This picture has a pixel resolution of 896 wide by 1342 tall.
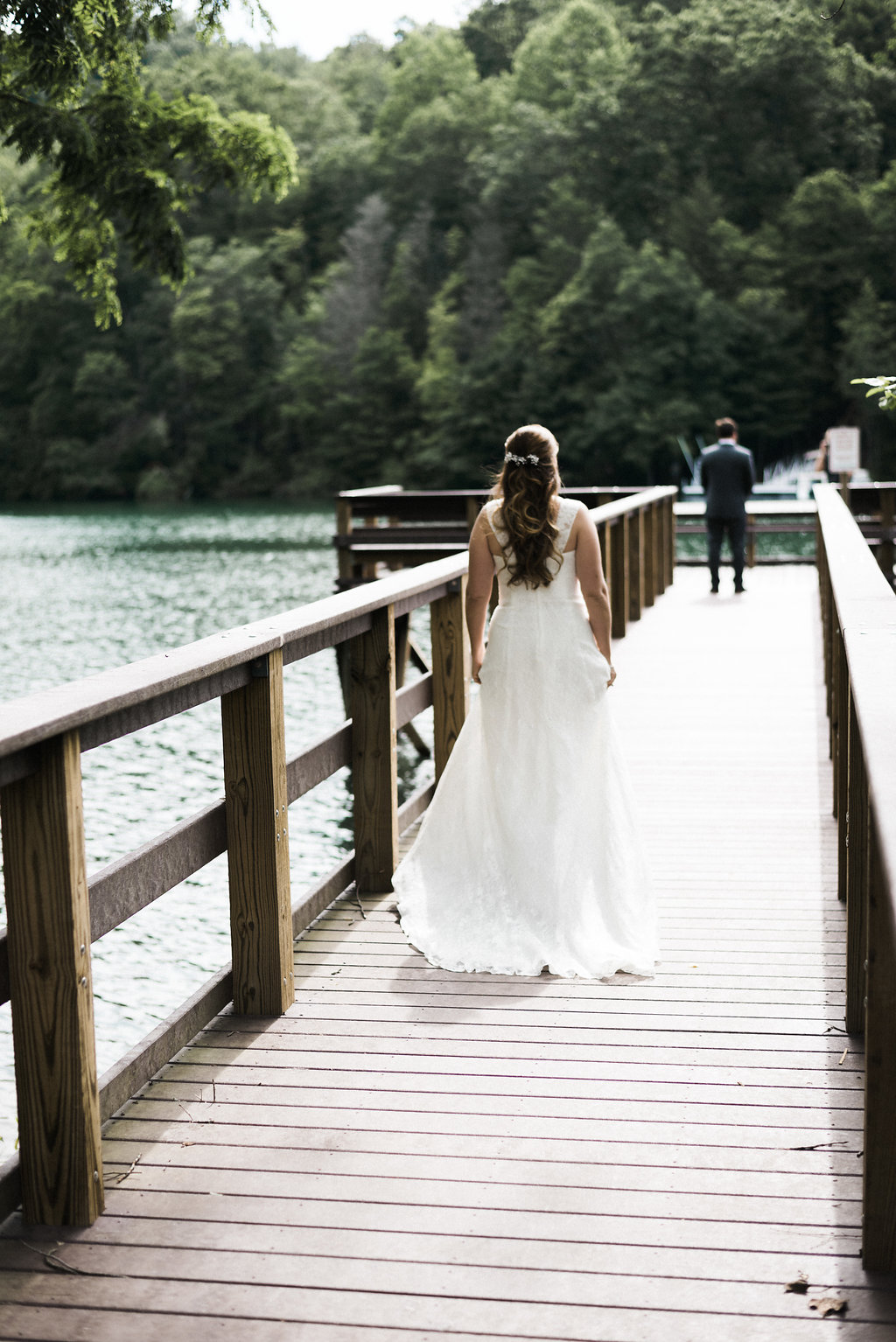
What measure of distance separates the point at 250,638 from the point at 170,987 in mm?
4719

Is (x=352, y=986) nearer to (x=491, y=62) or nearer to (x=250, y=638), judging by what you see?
(x=250, y=638)

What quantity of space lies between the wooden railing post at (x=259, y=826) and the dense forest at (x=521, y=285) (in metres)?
44.6

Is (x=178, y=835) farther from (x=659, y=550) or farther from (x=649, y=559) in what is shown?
(x=659, y=550)

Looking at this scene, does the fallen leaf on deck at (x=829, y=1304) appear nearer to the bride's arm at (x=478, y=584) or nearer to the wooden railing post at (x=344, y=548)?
the bride's arm at (x=478, y=584)

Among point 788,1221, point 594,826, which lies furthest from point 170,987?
point 788,1221

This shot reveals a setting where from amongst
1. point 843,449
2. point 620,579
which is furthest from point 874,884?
point 843,449

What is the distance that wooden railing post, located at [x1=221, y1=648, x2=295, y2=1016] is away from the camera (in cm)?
355

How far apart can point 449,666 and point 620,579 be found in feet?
19.9

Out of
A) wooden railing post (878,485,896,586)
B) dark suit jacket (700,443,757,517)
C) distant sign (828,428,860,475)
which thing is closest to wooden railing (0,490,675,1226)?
dark suit jacket (700,443,757,517)

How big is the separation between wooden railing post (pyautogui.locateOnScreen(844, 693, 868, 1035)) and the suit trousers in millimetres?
9847

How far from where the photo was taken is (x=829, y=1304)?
2.39m

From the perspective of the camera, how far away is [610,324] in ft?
190

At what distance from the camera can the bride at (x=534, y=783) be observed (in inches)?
164

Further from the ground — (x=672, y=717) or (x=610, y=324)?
(x=610, y=324)
